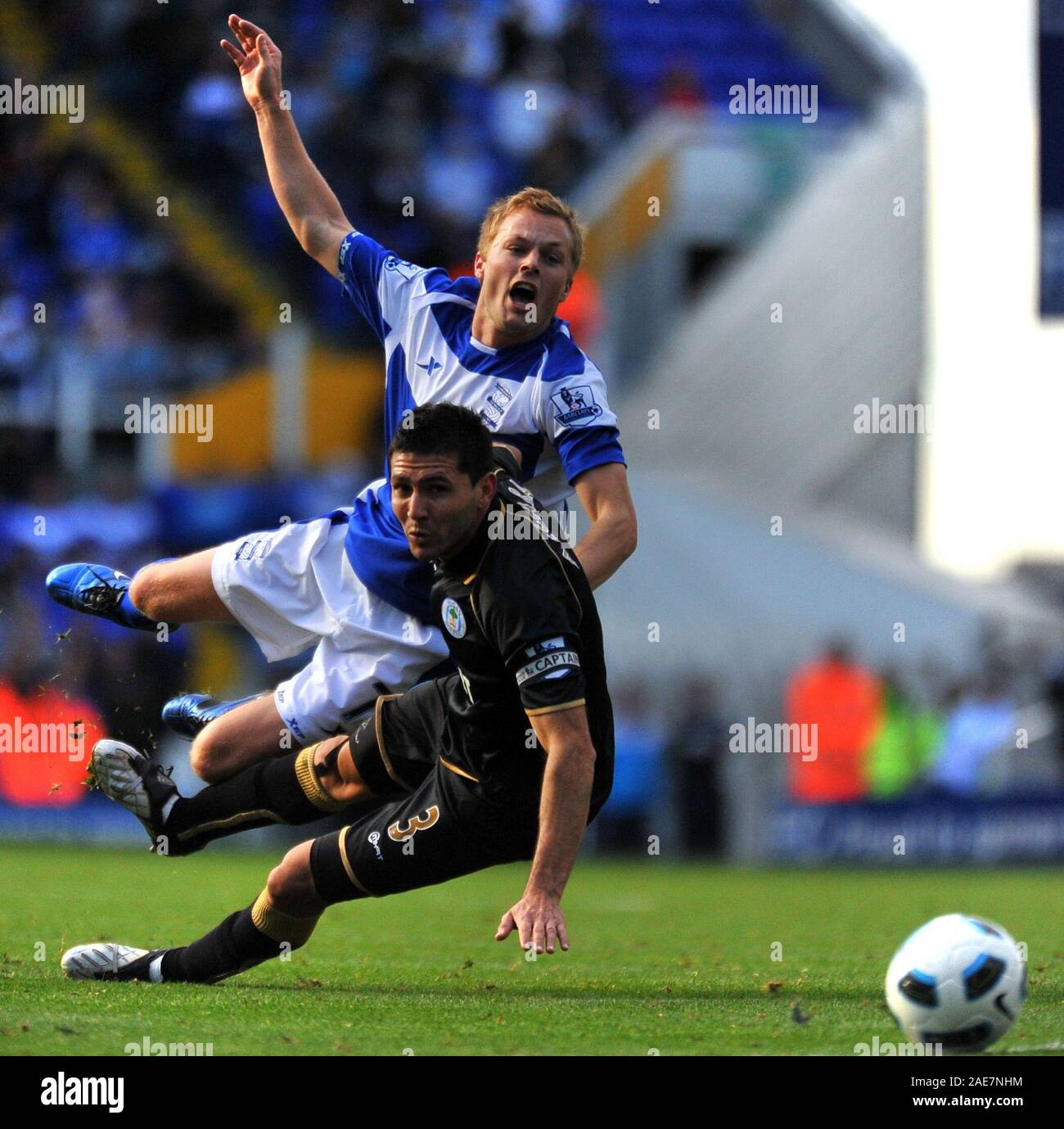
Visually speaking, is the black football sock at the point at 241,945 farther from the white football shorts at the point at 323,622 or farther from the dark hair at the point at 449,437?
the dark hair at the point at 449,437

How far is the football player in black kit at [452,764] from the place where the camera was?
504 cm

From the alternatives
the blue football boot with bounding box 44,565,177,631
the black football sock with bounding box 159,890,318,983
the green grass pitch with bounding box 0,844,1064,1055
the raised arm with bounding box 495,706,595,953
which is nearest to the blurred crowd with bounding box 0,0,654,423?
the green grass pitch with bounding box 0,844,1064,1055

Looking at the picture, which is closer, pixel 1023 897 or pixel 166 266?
pixel 1023 897

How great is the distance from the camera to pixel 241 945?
19.6ft

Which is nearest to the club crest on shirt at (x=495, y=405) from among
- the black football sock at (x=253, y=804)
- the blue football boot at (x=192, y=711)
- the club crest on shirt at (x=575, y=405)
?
the club crest on shirt at (x=575, y=405)

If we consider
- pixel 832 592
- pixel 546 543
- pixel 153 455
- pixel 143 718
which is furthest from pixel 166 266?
pixel 546 543

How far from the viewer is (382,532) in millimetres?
6461

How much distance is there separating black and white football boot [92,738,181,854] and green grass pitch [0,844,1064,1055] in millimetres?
628

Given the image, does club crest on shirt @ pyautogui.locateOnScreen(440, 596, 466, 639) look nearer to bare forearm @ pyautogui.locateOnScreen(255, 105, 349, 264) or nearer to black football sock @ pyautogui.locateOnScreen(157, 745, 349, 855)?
black football sock @ pyautogui.locateOnScreen(157, 745, 349, 855)

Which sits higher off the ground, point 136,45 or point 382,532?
point 136,45

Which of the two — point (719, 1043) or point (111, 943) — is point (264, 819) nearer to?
point (111, 943)

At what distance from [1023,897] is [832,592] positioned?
8.88 metres

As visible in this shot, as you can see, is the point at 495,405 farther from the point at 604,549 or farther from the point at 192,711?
the point at 192,711

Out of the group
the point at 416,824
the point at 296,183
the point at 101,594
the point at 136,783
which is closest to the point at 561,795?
the point at 416,824
